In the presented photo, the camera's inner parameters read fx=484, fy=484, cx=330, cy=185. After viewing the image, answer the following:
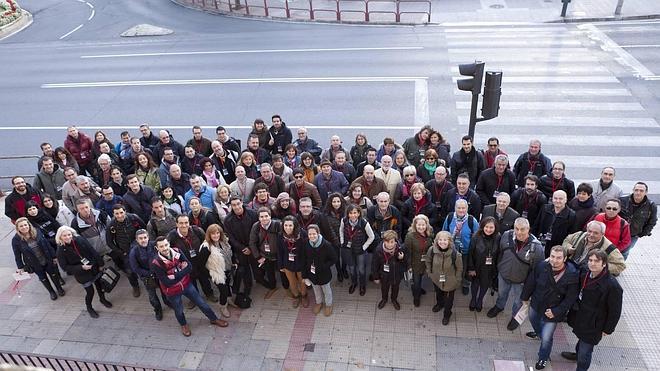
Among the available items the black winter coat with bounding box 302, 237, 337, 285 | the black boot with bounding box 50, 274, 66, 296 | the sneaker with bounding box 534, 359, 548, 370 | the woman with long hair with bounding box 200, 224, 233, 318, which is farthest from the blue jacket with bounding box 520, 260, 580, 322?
the black boot with bounding box 50, 274, 66, 296

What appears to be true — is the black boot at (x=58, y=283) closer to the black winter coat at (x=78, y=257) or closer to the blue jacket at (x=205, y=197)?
the black winter coat at (x=78, y=257)

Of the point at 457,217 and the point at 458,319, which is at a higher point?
the point at 457,217

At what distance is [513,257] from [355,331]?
239 centimetres

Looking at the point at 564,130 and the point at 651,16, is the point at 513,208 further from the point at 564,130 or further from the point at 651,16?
the point at 651,16

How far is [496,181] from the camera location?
25.3 feet

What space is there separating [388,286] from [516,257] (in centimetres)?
187

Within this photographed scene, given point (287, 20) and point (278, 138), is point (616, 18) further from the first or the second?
point (278, 138)

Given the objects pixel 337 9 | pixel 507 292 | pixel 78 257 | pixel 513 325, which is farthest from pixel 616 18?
pixel 78 257

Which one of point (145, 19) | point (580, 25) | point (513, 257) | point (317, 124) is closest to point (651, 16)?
point (580, 25)

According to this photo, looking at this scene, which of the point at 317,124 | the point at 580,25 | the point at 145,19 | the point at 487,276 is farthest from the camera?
the point at 145,19

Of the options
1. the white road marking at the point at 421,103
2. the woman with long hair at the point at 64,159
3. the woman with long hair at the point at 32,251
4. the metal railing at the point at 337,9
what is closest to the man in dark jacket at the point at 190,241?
the woman with long hair at the point at 32,251

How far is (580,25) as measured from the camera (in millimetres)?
20953

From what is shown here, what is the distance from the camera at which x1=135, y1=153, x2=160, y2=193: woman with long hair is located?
876 centimetres

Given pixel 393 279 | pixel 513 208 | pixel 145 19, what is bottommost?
pixel 145 19
